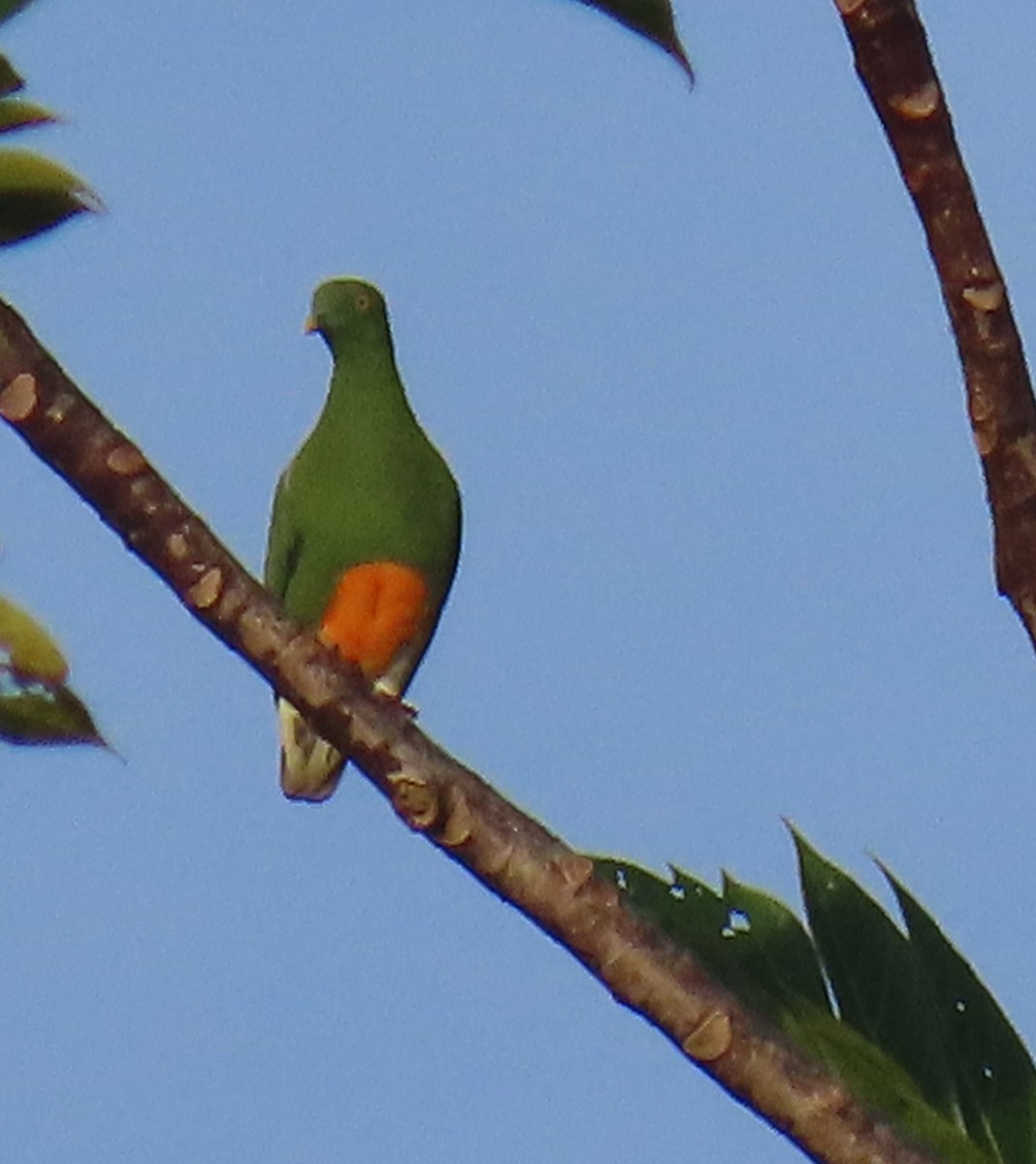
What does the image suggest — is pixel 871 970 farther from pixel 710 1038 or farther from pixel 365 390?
pixel 365 390

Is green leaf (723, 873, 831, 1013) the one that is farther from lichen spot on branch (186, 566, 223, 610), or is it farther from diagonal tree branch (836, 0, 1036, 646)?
lichen spot on branch (186, 566, 223, 610)

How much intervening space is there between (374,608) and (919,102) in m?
1.29

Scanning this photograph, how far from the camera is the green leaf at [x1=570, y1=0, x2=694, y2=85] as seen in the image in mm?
1376

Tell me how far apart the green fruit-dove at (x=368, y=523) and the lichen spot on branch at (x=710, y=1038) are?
1105 mm

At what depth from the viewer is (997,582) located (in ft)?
4.30

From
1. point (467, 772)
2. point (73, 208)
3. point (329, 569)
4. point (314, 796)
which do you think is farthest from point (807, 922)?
point (314, 796)

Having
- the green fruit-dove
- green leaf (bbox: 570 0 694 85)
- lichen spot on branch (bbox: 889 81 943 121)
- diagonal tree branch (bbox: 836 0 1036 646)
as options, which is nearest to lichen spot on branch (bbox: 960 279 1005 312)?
diagonal tree branch (bbox: 836 0 1036 646)

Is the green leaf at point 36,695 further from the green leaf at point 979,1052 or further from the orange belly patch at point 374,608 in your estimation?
the orange belly patch at point 374,608

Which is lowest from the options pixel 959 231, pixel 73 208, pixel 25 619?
pixel 25 619

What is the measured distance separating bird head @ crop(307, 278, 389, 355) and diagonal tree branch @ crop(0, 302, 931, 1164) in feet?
4.15

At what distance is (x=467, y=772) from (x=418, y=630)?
43.2 inches

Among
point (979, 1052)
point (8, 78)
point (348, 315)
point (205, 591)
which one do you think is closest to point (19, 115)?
point (8, 78)

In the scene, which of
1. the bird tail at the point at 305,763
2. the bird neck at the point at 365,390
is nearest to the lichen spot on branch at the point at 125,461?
the bird neck at the point at 365,390

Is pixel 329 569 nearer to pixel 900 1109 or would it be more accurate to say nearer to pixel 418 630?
pixel 418 630
